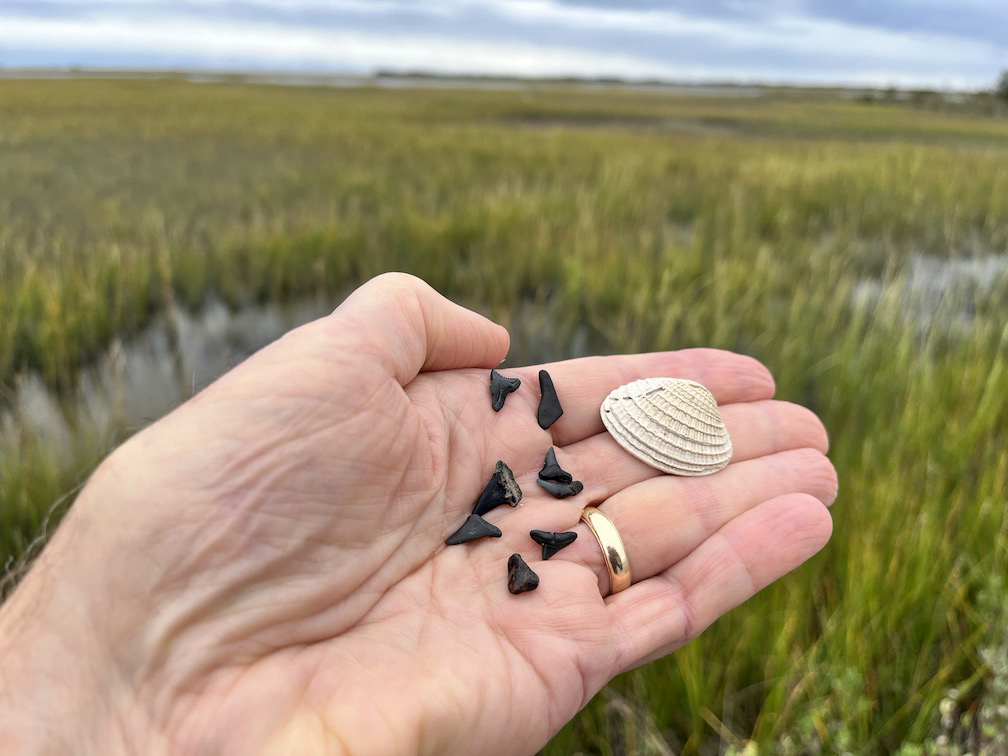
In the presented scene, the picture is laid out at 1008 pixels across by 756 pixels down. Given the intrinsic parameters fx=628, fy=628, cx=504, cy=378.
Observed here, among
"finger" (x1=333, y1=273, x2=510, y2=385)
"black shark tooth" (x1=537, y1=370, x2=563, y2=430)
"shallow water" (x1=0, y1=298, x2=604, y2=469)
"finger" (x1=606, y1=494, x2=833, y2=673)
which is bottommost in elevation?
"shallow water" (x1=0, y1=298, x2=604, y2=469)

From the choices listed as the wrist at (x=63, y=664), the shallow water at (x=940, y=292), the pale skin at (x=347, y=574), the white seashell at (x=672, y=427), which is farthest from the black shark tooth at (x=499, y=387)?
the shallow water at (x=940, y=292)

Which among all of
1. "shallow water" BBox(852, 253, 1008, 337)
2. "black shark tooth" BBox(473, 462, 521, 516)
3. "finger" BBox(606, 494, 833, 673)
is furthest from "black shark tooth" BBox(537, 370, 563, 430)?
"shallow water" BBox(852, 253, 1008, 337)

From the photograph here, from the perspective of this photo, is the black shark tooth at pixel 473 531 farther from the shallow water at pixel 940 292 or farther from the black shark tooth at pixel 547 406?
the shallow water at pixel 940 292

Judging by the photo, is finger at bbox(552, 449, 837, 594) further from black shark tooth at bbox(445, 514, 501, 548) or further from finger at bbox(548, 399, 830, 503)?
black shark tooth at bbox(445, 514, 501, 548)

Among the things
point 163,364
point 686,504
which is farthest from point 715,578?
point 163,364

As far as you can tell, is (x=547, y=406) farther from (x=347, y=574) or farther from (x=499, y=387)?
(x=347, y=574)

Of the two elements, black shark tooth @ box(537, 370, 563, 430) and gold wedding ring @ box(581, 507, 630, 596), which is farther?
black shark tooth @ box(537, 370, 563, 430)
